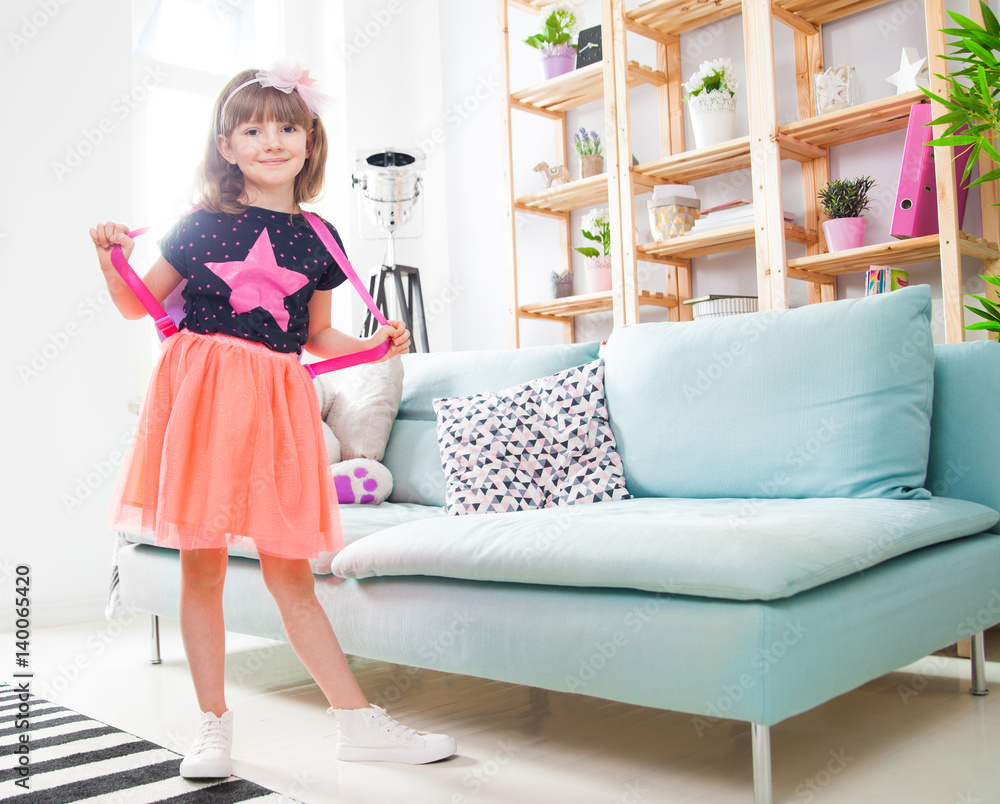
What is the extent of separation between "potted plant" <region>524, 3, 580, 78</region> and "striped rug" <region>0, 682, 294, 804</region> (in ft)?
8.77

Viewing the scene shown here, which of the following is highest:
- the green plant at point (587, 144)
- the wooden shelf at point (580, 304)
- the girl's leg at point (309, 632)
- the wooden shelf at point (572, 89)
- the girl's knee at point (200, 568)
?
the wooden shelf at point (572, 89)

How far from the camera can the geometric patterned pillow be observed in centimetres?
199

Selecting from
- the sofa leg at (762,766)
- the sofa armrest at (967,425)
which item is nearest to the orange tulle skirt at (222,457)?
the sofa leg at (762,766)

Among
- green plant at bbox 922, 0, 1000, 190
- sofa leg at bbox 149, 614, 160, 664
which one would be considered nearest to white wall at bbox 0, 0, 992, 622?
green plant at bbox 922, 0, 1000, 190

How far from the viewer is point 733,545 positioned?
121 cm

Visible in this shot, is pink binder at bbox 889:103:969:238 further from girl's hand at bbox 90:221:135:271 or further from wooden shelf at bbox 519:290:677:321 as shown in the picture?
girl's hand at bbox 90:221:135:271

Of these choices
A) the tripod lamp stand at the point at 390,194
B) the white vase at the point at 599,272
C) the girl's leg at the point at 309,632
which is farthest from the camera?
the tripod lamp stand at the point at 390,194

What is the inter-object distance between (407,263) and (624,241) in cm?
139

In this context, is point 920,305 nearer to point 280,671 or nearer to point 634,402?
point 634,402

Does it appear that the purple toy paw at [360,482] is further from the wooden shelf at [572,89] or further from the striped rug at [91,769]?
the wooden shelf at [572,89]

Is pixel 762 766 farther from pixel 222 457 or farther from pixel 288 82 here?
pixel 288 82

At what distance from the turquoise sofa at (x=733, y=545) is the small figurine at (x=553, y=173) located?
1359mm

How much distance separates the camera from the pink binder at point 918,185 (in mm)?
2416

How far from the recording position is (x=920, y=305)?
5.59ft
